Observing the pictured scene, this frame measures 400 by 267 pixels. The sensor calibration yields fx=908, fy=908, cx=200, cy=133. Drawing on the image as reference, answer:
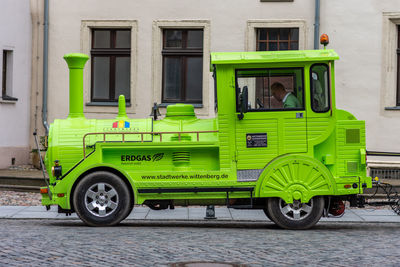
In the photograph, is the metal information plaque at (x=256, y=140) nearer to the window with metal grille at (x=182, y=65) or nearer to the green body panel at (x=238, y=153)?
the green body panel at (x=238, y=153)

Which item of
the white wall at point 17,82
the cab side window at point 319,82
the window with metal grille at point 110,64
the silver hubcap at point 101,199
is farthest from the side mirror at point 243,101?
the white wall at point 17,82

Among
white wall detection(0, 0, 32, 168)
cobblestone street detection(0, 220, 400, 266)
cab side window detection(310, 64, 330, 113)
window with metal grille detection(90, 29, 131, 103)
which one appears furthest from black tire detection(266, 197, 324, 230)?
white wall detection(0, 0, 32, 168)

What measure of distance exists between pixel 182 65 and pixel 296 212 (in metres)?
9.92

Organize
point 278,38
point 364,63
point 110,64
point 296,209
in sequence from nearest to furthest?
point 296,209 → point 364,63 → point 278,38 → point 110,64

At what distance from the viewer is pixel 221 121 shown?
13227mm

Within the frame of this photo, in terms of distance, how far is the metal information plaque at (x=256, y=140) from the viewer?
13.2 metres

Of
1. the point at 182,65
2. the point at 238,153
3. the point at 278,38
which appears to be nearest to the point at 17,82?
the point at 182,65

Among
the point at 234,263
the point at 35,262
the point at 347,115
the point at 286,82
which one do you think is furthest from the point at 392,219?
the point at 35,262

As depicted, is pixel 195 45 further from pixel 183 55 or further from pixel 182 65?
pixel 182 65

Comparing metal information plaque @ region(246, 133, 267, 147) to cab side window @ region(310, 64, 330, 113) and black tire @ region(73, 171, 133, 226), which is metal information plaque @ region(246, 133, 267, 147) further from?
black tire @ region(73, 171, 133, 226)

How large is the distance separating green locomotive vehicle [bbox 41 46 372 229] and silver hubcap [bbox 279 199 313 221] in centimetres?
1

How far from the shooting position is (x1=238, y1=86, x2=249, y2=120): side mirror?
12812 mm

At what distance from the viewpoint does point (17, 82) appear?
22.3m

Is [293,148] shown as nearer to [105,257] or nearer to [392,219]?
[392,219]
